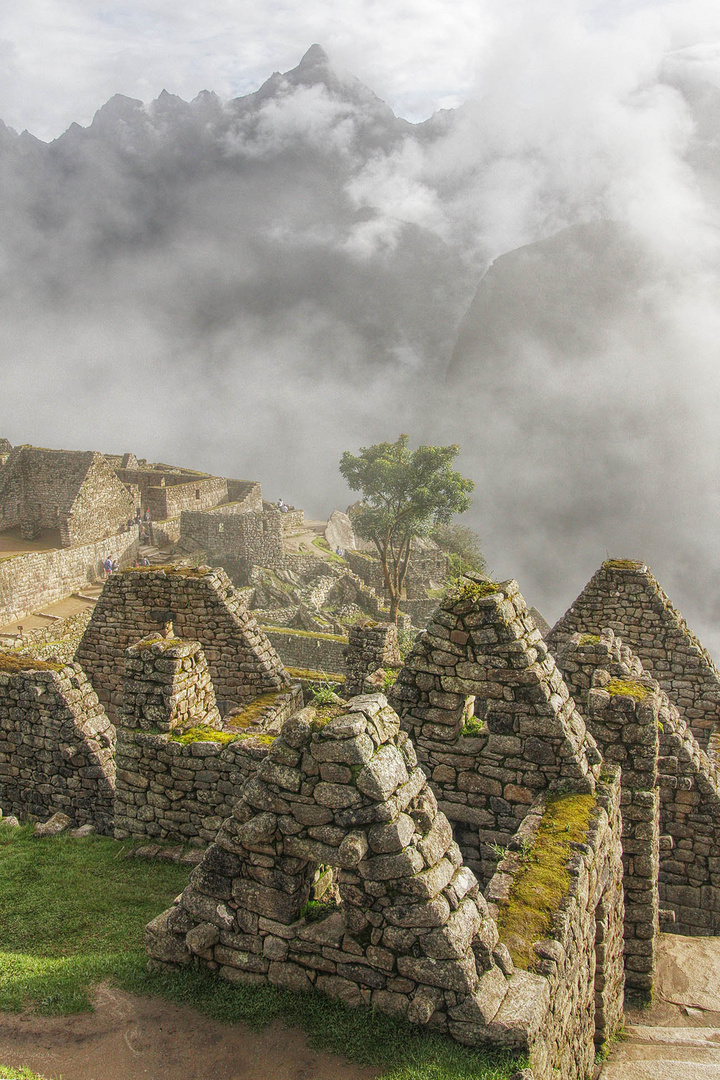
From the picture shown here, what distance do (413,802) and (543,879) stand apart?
1427 millimetres

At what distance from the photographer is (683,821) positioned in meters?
8.26

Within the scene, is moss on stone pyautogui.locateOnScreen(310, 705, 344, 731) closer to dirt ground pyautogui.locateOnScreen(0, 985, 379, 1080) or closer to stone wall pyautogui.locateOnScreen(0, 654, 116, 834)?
dirt ground pyautogui.locateOnScreen(0, 985, 379, 1080)

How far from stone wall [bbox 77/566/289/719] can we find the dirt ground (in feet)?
19.3

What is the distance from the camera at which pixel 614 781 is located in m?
6.10

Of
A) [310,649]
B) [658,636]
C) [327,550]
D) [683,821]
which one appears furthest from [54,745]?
[327,550]

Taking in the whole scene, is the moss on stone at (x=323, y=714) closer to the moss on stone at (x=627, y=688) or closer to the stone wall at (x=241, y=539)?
the moss on stone at (x=627, y=688)

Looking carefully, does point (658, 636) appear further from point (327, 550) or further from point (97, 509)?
point (327, 550)

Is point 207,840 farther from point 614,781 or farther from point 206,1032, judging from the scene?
point 614,781

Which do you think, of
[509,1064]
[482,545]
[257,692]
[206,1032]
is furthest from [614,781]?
[482,545]

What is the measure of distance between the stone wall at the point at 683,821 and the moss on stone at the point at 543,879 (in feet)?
8.38

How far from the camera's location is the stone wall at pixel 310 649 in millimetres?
27172

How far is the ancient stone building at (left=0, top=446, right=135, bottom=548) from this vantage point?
36125 mm

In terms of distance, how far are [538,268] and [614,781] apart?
6786cm

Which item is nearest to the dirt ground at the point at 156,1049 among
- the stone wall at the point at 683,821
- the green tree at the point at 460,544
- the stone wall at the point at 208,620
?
the stone wall at the point at 683,821
